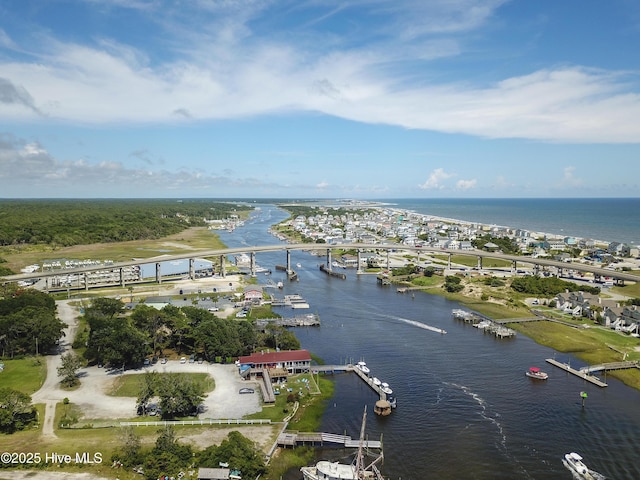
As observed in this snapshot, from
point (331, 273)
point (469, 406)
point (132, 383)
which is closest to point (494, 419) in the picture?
point (469, 406)

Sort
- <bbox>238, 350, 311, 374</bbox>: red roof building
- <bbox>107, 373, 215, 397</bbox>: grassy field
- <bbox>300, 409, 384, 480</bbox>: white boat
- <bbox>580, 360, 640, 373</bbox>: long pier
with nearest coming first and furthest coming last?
<bbox>300, 409, 384, 480</bbox>: white boat → <bbox>107, 373, 215, 397</bbox>: grassy field → <bbox>238, 350, 311, 374</bbox>: red roof building → <bbox>580, 360, 640, 373</bbox>: long pier

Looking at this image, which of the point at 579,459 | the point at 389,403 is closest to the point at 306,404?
the point at 389,403

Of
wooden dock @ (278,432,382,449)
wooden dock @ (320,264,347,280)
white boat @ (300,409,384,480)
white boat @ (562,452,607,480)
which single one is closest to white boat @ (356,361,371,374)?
wooden dock @ (278,432,382,449)

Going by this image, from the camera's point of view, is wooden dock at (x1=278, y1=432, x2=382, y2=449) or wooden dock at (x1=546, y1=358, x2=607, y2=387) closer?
wooden dock at (x1=278, y1=432, x2=382, y2=449)

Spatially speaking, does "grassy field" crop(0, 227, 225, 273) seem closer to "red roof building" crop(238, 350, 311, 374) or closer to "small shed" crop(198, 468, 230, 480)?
"red roof building" crop(238, 350, 311, 374)

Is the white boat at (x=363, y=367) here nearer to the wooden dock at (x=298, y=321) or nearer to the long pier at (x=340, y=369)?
the long pier at (x=340, y=369)

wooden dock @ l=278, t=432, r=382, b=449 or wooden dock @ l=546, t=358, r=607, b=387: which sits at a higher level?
wooden dock @ l=546, t=358, r=607, b=387

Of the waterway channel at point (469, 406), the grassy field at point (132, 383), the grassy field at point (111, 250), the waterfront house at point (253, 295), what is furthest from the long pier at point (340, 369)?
the grassy field at point (111, 250)

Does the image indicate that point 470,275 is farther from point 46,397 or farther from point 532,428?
point 46,397
